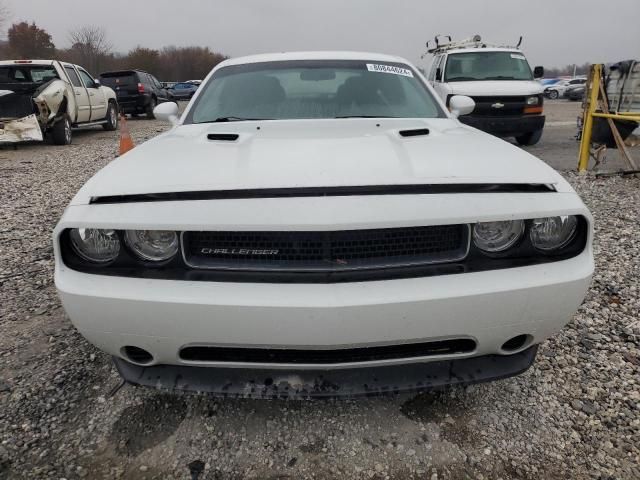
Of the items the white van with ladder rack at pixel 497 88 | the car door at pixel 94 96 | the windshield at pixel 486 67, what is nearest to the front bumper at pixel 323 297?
the white van with ladder rack at pixel 497 88

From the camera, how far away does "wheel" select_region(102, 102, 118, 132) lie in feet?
40.9

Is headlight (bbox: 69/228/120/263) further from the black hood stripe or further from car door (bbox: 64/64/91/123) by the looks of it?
car door (bbox: 64/64/91/123)

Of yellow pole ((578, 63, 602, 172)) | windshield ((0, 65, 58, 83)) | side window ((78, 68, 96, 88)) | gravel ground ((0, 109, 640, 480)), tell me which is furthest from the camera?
side window ((78, 68, 96, 88))

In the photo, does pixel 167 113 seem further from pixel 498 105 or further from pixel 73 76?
pixel 73 76

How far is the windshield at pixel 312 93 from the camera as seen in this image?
Result: 110 inches

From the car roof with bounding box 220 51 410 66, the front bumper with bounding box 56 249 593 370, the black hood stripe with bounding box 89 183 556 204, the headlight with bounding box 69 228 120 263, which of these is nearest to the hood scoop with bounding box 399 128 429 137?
the black hood stripe with bounding box 89 183 556 204

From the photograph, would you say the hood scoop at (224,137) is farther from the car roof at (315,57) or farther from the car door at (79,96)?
the car door at (79,96)

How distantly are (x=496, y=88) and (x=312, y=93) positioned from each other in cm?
674

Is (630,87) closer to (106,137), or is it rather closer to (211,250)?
(211,250)

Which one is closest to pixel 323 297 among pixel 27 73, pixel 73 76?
pixel 27 73

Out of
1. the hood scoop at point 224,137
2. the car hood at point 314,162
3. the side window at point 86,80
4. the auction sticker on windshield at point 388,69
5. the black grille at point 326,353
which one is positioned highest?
the auction sticker on windshield at point 388,69

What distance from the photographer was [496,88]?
8492mm

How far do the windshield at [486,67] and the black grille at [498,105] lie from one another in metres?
0.82

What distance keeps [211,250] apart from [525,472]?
4.62 feet
